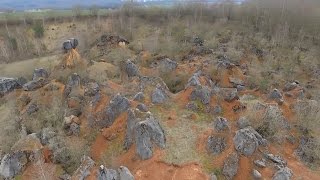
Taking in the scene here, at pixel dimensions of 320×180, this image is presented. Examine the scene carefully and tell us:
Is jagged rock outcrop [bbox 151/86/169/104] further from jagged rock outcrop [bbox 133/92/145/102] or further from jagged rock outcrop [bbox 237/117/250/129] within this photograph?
jagged rock outcrop [bbox 237/117/250/129]

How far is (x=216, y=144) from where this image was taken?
28891mm

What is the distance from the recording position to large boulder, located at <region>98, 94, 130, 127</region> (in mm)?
33500

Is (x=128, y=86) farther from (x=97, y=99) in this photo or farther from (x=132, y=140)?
(x=132, y=140)

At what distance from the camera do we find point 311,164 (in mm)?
28922

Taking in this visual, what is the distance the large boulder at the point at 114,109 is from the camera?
110 ft

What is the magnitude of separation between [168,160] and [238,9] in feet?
185

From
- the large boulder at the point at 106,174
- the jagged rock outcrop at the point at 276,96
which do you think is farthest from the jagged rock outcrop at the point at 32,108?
the jagged rock outcrop at the point at 276,96

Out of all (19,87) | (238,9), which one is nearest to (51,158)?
(19,87)

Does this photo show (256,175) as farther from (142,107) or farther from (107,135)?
(107,135)

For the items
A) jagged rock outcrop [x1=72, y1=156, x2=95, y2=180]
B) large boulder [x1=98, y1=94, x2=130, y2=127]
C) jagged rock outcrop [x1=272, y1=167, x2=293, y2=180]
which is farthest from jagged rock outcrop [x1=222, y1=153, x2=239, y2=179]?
large boulder [x1=98, y1=94, x2=130, y2=127]

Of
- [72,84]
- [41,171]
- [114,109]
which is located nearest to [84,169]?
[41,171]

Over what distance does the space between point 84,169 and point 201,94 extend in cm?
1403

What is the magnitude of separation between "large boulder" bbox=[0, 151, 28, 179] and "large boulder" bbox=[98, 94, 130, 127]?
25.0ft

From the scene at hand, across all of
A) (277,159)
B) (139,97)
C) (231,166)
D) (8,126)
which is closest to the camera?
(231,166)
